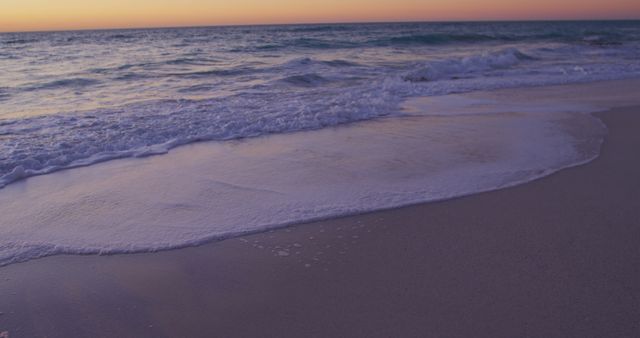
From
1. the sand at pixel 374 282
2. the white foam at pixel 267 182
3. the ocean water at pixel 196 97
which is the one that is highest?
the ocean water at pixel 196 97

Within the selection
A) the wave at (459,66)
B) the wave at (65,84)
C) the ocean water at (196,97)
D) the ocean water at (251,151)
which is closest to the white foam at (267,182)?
the ocean water at (251,151)

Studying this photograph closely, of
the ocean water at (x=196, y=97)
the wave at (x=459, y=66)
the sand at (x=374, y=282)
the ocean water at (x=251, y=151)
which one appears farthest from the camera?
the wave at (x=459, y=66)

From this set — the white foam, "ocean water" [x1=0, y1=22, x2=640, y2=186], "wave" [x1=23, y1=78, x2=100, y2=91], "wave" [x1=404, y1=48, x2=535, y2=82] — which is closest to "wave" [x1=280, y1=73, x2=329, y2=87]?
"ocean water" [x1=0, y1=22, x2=640, y2=186]

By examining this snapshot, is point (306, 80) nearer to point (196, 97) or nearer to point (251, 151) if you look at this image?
point (196, 97)

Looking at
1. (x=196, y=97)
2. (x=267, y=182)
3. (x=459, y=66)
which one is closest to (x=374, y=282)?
(x=267, y=182)

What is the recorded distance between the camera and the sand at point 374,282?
2.45m

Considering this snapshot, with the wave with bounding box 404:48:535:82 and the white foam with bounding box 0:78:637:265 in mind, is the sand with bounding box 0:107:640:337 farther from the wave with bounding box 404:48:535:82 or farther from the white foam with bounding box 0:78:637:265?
the wave with bounding box 404:48:535:82

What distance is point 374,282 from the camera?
9.27ft

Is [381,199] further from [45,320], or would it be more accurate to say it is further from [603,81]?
[603,81]

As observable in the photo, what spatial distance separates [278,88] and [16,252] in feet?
28.2

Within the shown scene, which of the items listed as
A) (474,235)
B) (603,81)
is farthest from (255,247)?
(603,81)

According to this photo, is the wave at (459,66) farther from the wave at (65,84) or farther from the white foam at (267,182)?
the wave at (65,84)

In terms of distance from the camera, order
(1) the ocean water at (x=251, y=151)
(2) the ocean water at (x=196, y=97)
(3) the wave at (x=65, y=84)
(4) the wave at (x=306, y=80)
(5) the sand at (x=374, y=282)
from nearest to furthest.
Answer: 1. (5) the sand at (x=374, y=282)
2. (1) the ocean water at (x=251, y=151)
3. (2) the ocean water at (x=196, y=97)
4. (3) the wave at (x=65, y=84)
5. (4) the wave at (x=306, y=80)

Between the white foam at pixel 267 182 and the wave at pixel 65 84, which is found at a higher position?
the wave at pixel 65 84
